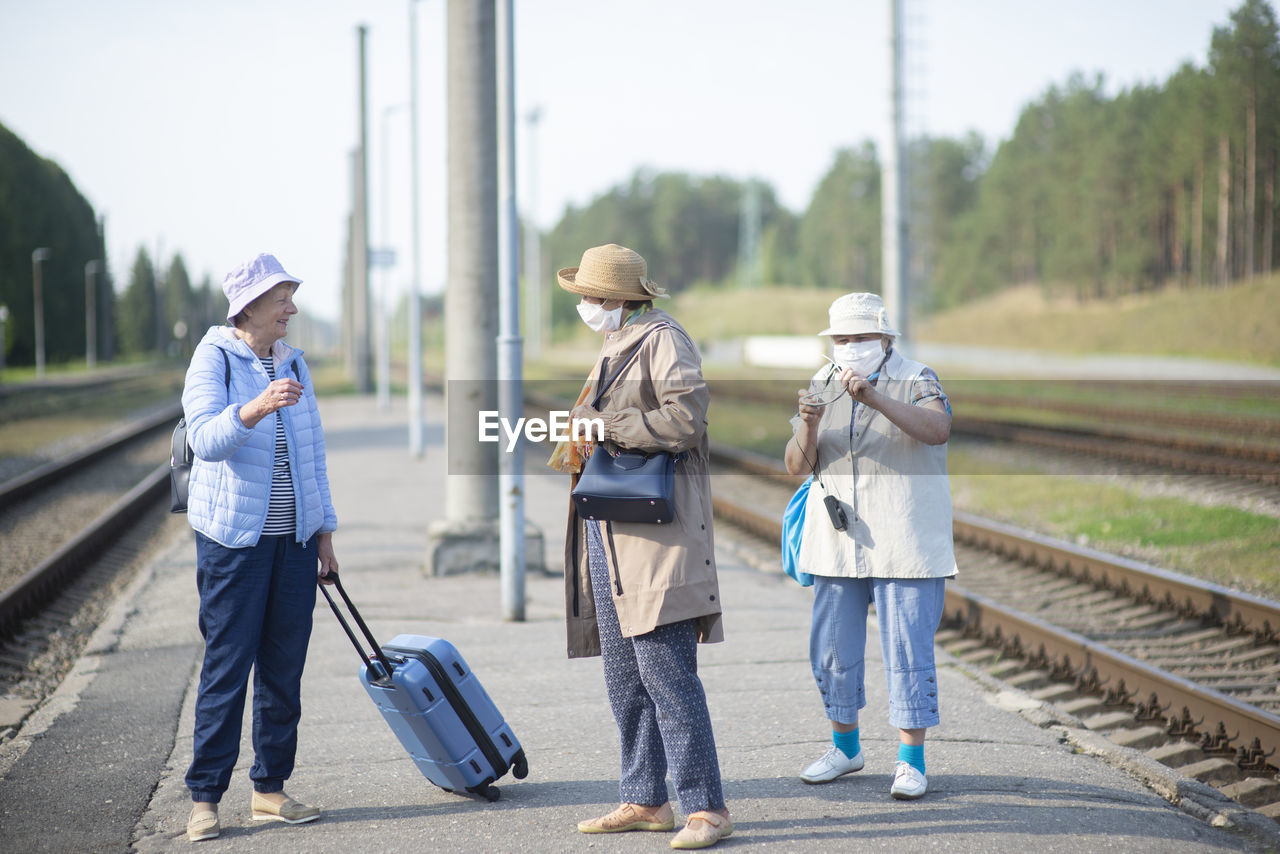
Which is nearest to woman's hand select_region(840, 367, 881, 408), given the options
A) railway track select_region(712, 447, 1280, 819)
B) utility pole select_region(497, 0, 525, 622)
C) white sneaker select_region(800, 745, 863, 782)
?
white sneaker select_region(800, 745, 863, 782)

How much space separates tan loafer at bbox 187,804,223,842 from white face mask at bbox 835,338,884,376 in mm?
2883

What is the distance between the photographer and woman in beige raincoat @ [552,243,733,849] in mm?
3994

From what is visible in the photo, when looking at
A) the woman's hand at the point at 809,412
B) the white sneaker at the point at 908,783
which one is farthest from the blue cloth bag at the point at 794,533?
the white sneaker at the point at 908,783

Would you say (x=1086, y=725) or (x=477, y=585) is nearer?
(x=1086, y=725)

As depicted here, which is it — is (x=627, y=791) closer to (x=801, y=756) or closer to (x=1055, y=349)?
(x=801, y=756)

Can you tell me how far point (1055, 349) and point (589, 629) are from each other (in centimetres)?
5536

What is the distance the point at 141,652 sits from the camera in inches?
292

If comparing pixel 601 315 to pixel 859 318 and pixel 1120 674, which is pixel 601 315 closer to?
pixel 859 318

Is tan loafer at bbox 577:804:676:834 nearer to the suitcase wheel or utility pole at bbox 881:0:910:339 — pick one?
the suitcase wheel

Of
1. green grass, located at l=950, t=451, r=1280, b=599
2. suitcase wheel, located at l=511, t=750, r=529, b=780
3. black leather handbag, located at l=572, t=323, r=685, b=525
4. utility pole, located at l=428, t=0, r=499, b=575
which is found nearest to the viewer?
black leather handbag, located at l=572, t=323, r=685, b=525

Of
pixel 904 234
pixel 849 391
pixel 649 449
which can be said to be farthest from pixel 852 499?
pixel 904 234

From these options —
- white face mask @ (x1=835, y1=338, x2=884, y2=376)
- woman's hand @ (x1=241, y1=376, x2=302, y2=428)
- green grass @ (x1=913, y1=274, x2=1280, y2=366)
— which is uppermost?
green grass @ (x1=913, y1=274, x2=1280, y2=366)

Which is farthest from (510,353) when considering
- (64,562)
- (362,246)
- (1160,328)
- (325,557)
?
(1160,328)

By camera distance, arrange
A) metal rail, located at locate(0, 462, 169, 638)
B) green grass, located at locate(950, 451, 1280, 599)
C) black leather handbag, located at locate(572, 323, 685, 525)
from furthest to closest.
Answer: green grass, located at locate(950, 451, 1280, 599) → metal rail, located at locate(0, 462, 169, 638) → black leather handbag, located at locate(572, 323, 685, 525)
